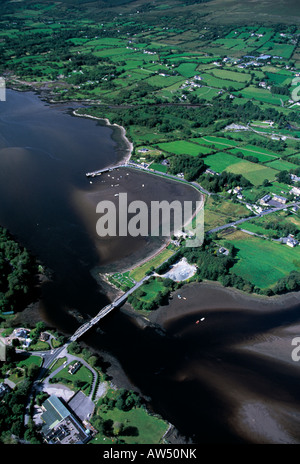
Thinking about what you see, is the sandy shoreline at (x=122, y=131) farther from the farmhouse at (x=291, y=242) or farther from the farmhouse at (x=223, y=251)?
the farmhouse at (x=291, y=242)

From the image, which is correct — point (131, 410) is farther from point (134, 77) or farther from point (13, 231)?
point (134, 77)

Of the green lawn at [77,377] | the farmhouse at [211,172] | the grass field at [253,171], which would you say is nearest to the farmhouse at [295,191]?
the grass field at [253,171]

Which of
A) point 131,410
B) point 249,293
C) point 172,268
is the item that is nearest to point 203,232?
point 172,268

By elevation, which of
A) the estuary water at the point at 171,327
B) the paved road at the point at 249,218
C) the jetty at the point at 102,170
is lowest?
the estuary water at the point at 171,327

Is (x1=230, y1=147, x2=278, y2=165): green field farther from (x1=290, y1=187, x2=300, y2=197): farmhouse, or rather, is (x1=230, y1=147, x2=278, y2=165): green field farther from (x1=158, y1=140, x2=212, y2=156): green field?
(x1=290, y1=187, x2=300, y2=197): farmhouse

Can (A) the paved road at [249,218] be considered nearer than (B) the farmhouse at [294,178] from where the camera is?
Yes

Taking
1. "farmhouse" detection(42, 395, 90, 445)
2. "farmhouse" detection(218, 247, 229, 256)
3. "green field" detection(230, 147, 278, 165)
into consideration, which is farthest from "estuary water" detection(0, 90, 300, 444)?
"green field" detection(230, 147, 278, 165)
